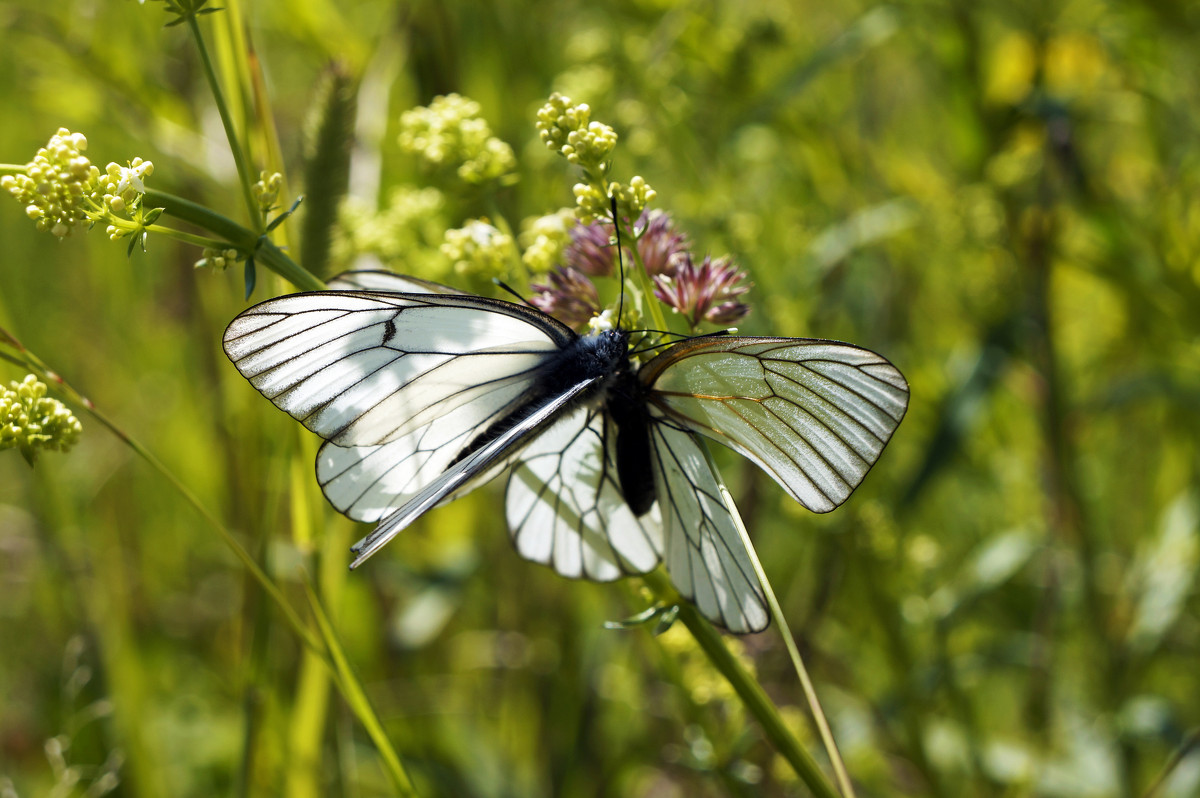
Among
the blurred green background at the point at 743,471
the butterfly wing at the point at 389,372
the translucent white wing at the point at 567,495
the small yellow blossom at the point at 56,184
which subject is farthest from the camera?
the blurred green background at the point at 743,471

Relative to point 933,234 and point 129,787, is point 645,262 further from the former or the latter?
point 129,787

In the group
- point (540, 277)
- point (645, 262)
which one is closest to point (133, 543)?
point (540, 277)

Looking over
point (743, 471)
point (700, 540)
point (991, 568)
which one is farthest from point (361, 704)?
point (991, 568)

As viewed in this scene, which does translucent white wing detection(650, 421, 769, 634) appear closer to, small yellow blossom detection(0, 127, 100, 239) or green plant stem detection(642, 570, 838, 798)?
green plant stem detection(642, 570, 838, 798)

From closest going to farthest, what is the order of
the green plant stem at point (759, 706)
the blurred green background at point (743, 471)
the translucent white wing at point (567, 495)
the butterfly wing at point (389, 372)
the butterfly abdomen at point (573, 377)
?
the green plant stem at point (759, 706), the butterfly wing at point (389, 372), the butterfly abdomen at point (573, 377), the translucent white wing at point (567, 495), the blurred green background at point (743, 471)

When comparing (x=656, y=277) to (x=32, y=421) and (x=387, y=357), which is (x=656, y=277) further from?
(x=32, y=421)

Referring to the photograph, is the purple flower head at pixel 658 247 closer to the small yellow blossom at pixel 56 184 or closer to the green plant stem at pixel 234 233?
the green plant stem at pixel 234 233

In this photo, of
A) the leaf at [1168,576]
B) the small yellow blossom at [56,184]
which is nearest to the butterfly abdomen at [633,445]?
the small yellow blossom at [56,184]

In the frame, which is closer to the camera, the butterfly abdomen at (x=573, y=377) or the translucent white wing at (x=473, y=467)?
the translucent white wing at (x=473, y=467)
